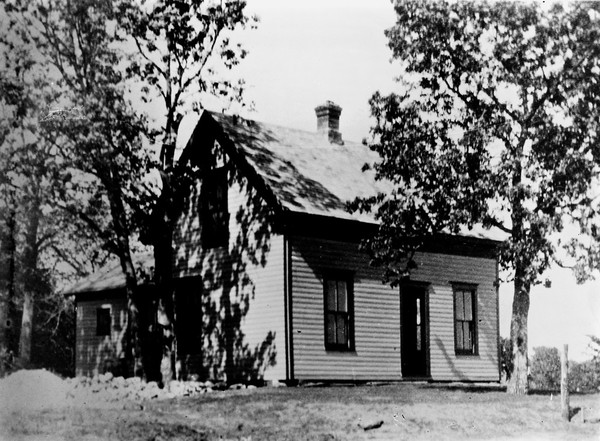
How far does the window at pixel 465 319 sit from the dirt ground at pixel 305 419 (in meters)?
7.81

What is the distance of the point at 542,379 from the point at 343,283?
23.1m

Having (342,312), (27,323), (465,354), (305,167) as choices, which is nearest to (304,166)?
(305,167)

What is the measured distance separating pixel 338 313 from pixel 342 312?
150 millimetres

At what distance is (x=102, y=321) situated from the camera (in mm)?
32031

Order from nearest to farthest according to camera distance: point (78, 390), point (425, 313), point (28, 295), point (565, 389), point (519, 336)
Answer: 1. point (565, 389)
2. point (78, 390)
3. point (519, 336)
4. point (425, 313)
5. point (28, 295)

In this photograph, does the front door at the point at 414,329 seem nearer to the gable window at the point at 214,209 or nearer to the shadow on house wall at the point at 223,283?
the shadow on house wall at the point at 223,283

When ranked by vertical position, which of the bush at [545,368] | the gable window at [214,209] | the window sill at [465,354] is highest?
the gable window at [214,209]

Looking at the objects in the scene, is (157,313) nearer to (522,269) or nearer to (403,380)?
(403,380)

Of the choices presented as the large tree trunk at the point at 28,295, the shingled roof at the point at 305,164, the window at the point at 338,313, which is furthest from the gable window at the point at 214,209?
the large tree trunk at the point at 28,295

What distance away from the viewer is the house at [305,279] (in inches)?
917

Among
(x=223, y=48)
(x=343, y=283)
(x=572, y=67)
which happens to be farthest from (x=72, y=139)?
(x=572, y=67)

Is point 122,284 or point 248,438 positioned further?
point 122,284

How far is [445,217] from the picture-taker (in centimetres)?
2308

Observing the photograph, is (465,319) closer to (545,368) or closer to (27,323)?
(545,368)
